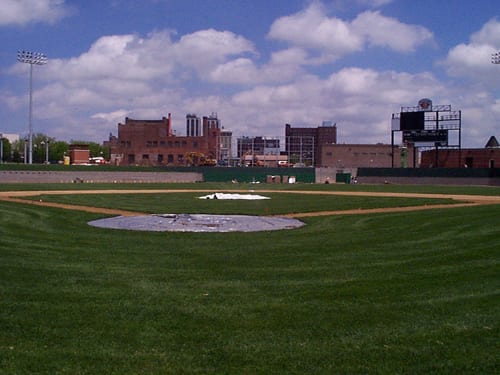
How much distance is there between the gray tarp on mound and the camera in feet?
65.8

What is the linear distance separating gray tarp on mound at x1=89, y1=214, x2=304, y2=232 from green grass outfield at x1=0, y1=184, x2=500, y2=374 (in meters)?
3.92

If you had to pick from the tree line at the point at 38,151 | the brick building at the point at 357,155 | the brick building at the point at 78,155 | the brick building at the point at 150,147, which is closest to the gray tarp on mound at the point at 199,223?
the brick building at the point at 78,155

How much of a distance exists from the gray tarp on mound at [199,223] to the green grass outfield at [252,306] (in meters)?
3.92

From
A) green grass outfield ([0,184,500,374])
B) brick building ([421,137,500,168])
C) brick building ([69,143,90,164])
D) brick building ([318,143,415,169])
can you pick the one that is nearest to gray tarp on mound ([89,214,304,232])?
green grass outfield ([0,184,500,374])

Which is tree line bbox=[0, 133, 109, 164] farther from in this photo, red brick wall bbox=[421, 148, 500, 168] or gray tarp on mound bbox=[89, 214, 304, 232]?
gray tarp on mound bbox=[89, 214, 304, 232]

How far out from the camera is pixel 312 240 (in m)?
16.5

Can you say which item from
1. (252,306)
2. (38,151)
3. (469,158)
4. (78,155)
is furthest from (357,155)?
(252,306)

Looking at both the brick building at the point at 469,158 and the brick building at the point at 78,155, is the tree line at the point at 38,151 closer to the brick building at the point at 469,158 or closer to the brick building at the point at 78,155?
the brick building at the point at 78,155

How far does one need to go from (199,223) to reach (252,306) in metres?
13.5

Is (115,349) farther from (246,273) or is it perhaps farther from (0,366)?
(246,273)

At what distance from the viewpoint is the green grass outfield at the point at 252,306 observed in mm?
6227

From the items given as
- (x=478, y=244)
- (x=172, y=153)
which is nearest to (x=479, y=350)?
(x=478, y=244)

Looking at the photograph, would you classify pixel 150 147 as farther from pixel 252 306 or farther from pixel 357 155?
pixel 252 306

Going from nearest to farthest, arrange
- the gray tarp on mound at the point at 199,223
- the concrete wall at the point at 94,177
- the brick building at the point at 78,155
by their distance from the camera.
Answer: the gray tarp on mound at the point at 199,223 < the concrete wall at the point at 94,177 < the brick building at the point at 78,155
